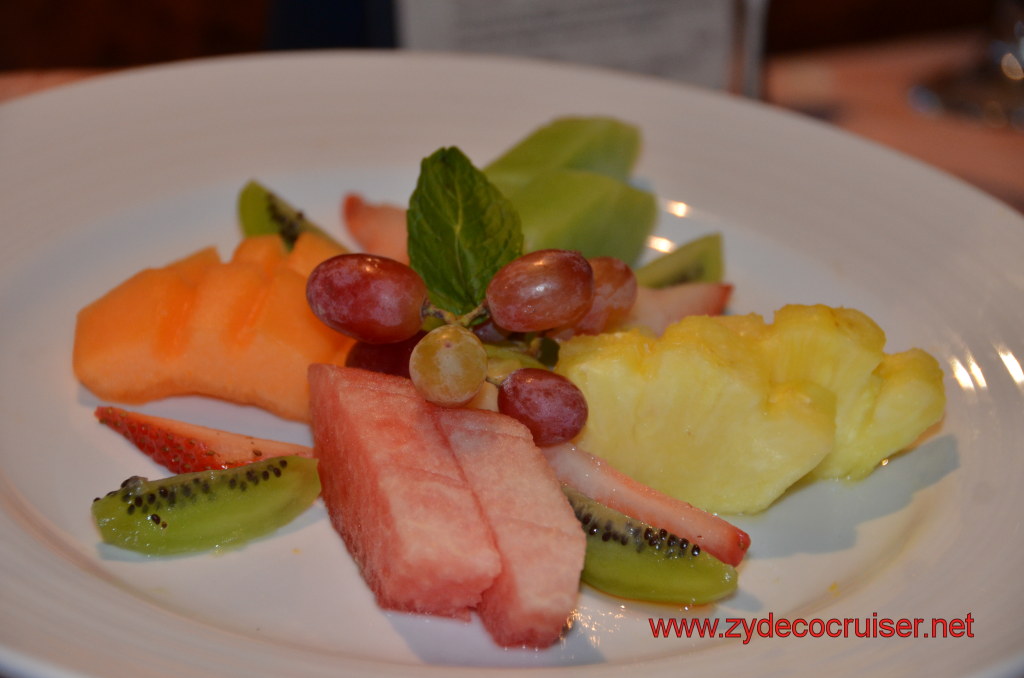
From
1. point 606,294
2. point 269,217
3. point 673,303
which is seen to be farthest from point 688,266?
point 269,217

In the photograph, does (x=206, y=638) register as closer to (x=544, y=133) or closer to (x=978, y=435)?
(x=978, y=435)

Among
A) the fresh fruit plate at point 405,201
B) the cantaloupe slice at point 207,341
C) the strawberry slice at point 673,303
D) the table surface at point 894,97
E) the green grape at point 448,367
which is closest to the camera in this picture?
the fresh fruit plate at point 405,201

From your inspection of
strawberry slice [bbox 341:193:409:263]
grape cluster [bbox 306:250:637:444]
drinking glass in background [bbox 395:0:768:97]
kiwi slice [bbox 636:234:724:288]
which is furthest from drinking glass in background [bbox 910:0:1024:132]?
grape cluster [bbox 306:250:637:444]

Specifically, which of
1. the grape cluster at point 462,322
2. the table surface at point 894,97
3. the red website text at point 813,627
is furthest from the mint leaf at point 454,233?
the table surface at point 894,97

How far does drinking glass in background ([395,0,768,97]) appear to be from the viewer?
2.47 m

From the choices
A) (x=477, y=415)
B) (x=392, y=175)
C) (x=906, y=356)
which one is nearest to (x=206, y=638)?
(x=477, y=415)

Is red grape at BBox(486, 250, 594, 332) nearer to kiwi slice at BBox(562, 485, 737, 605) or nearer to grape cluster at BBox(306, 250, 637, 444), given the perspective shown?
grape cluster at BBox(306, 250, 637, 444)

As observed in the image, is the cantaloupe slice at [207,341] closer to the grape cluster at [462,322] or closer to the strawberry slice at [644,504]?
the grape cluster at [462,322]

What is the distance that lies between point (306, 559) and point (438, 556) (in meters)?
0.23

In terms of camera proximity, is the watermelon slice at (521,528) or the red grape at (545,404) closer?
the watermelon slice at (521,528)

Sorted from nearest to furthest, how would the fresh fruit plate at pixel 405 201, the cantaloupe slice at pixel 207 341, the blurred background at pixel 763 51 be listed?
the fresh fruit plate at pixel 405 201
the cantaloupe slice at pixel 207 341
the blurred background at pixel 763 51

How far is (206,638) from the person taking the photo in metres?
1.01

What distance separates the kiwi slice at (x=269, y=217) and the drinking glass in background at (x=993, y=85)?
1.85m

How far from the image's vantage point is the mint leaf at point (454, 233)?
139 cm
